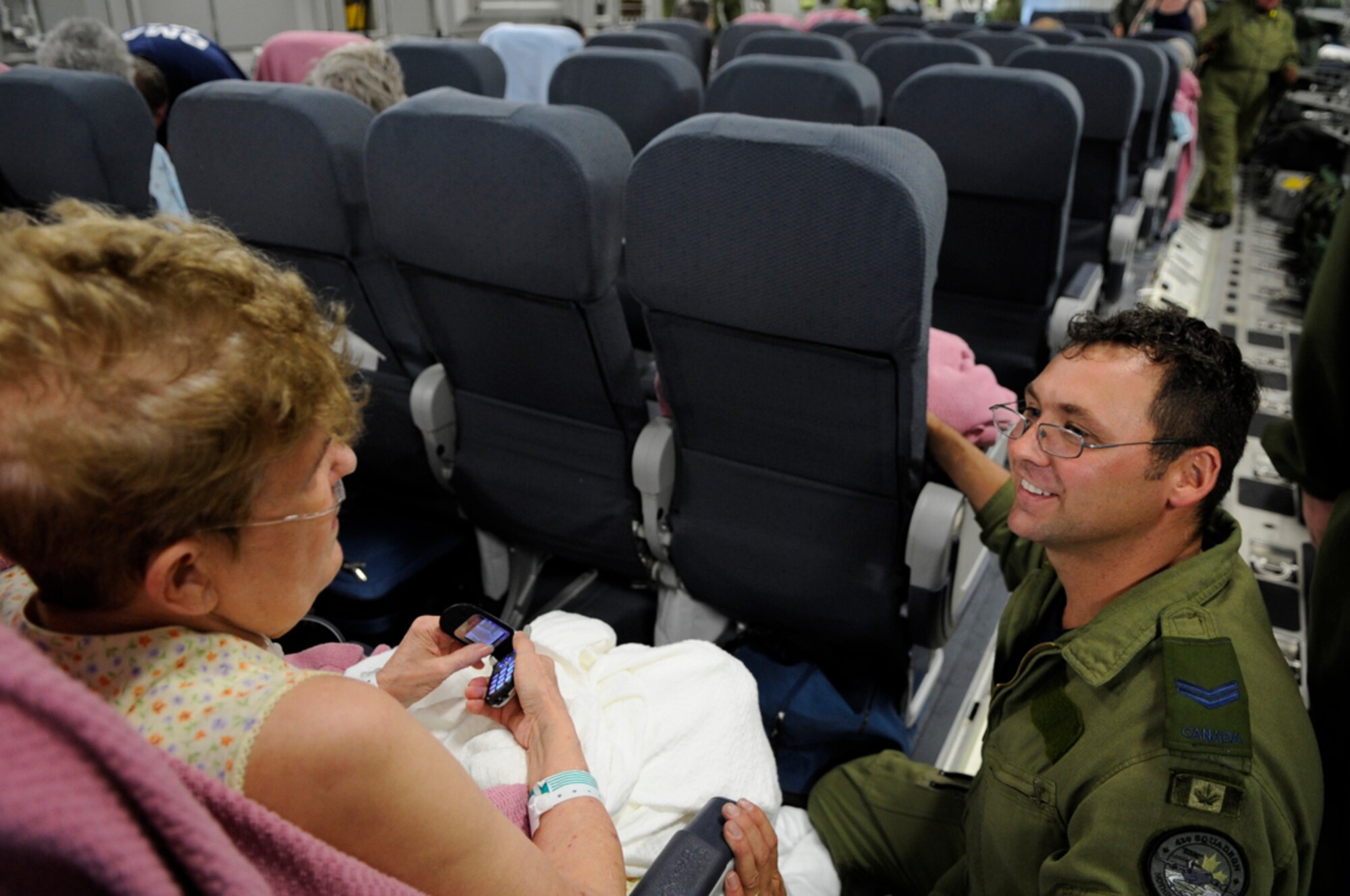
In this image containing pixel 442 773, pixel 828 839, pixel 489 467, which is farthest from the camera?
pixel 489 467

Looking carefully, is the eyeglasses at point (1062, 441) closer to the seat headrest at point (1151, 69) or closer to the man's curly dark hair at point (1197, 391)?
the man's curly dark hair at point (1197, 391)

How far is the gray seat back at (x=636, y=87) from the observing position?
11.6 ft

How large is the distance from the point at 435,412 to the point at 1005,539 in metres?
1.23

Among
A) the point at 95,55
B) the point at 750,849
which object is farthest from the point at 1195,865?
the point at 95,55

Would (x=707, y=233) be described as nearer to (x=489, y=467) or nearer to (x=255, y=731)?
(x=489, y=467)

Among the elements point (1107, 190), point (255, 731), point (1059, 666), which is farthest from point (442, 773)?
point (1107, 190)

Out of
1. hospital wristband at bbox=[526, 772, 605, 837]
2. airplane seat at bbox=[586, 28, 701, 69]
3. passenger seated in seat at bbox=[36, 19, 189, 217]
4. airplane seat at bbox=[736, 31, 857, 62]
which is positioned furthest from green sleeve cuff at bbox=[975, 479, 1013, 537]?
airplane seat at bbox=[586, 28, 701, 69]

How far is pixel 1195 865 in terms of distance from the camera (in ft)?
3.31

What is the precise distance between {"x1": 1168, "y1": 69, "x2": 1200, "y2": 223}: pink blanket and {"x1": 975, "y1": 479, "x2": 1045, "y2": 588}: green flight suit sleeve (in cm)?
437

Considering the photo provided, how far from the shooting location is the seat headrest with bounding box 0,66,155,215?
244 centimetres

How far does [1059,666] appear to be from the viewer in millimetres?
1287

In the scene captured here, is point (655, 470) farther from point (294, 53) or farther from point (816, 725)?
point (294, 53)

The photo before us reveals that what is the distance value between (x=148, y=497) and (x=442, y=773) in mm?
290

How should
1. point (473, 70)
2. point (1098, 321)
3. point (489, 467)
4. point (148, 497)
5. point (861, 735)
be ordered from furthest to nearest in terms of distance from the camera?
point (473, 70)
point (489, 467)
point (861, 735)
point (1098, 321)
point (148, 497)
